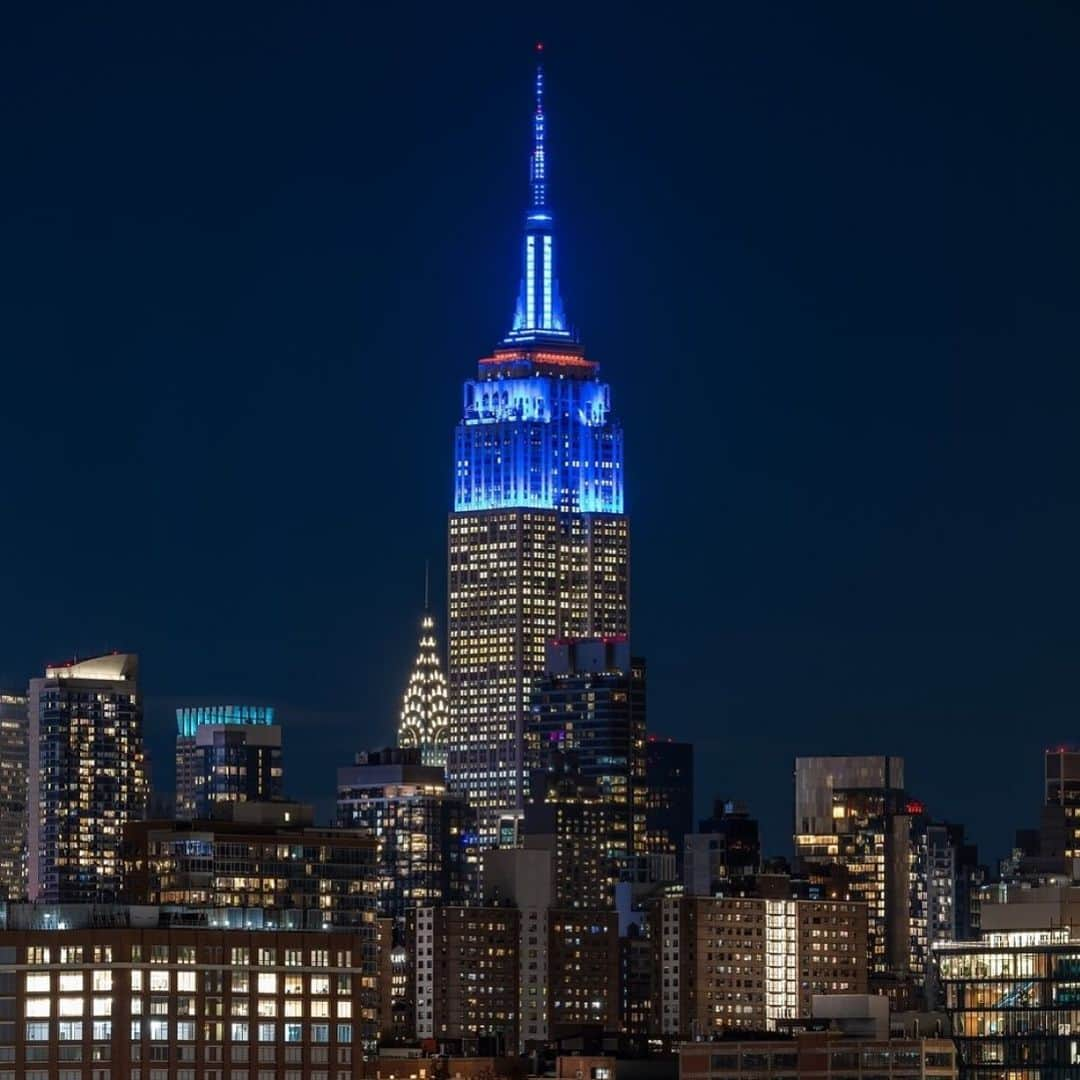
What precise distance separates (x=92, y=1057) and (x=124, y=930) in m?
5.36

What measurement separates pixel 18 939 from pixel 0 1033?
151 inches

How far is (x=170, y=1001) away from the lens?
194 m

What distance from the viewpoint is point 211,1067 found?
194 meters

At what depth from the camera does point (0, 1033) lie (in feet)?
624

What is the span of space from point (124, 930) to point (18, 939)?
14.2ft

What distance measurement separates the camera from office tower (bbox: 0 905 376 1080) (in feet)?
627

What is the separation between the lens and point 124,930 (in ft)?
636

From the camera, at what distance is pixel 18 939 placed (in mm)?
191875

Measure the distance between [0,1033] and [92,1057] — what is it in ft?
12.1

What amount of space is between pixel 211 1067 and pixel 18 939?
9034mm

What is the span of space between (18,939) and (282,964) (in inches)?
429

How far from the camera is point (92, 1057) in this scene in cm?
19125

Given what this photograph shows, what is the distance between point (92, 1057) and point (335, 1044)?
10.4 metres

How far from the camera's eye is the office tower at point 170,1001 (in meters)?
191
